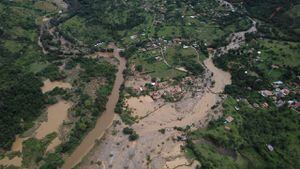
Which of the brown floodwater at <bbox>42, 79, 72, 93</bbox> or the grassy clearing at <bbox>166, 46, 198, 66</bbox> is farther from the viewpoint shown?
the grassy clearing at <bbox>166, 46, 198, 66</bbox>

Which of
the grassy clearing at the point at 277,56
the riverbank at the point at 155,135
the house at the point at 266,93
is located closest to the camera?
the riverbank at the point at 155,135

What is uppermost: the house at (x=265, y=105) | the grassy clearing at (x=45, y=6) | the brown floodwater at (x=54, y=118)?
the house at (x=265, y=105)

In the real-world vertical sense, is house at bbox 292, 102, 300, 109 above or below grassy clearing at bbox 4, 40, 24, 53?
above

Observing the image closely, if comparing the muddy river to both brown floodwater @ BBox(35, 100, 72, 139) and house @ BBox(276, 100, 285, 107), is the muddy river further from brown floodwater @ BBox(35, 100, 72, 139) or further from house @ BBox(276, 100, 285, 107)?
house @ BBox(276, 100, 285, 107)

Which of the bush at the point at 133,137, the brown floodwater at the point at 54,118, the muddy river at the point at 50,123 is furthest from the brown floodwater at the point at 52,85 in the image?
the bush at the point at 133,137

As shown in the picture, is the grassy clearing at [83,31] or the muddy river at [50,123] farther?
the grassy clearing at [83,31]

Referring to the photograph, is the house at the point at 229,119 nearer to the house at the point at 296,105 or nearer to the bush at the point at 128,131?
the house at the point at 296,105

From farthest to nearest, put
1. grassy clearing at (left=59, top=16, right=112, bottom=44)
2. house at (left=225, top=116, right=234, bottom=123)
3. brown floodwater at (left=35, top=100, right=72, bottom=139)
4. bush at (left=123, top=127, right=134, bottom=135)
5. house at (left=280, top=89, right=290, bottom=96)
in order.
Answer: grassy clearing at (left=59, top=16, right=112, bottom=44) → house at (left=280, top=89, right=290, bottom=96) → house at (left=225, top=116, right=234, bottom=123) → brown floodwater at (left=35, top=100, right=72, bottom=139) → bush at (left=123, top=127, right=134, bottom=135)

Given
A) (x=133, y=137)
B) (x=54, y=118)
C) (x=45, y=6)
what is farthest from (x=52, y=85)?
(x=45, y=6)

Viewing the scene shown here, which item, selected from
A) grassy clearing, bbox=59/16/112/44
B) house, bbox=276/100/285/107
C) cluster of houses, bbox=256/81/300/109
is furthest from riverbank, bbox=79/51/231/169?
grassy clearing, bbox=59/16/112/44
